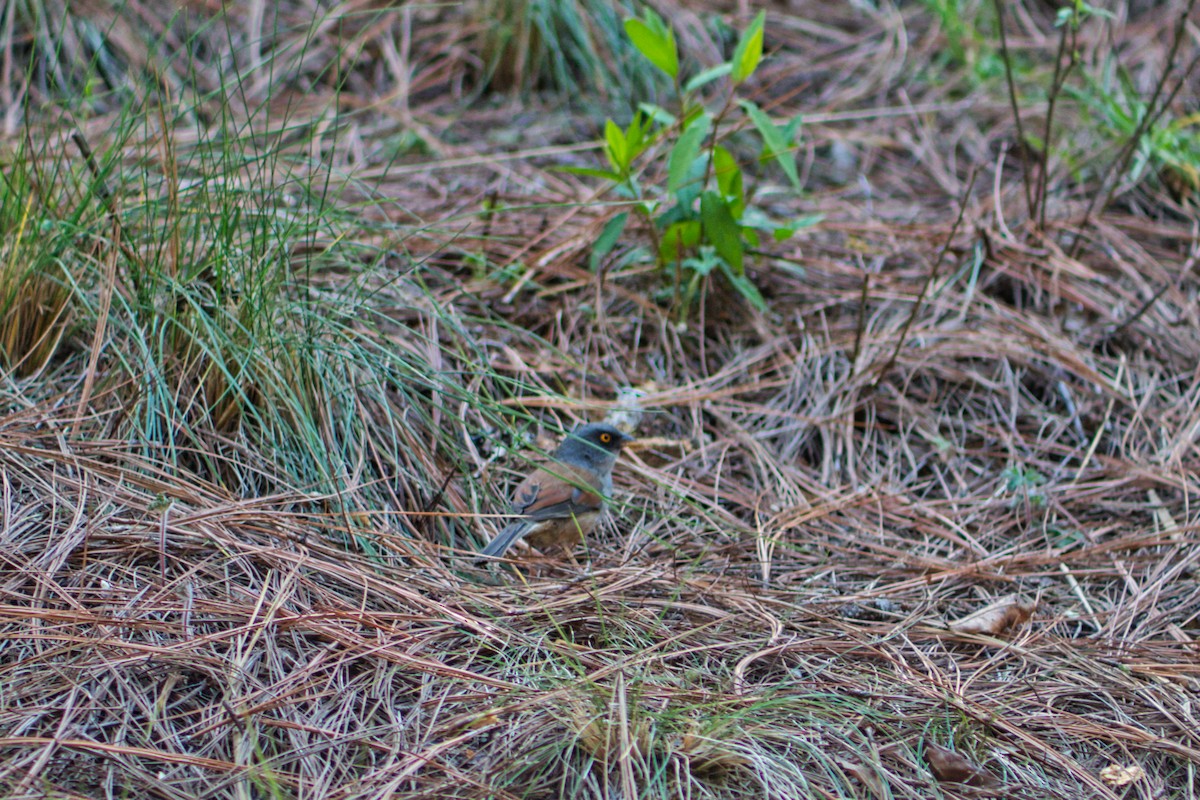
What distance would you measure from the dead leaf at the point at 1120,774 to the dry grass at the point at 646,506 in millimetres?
18

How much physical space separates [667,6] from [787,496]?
11.9 ft

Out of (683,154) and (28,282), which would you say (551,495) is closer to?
(683,154)

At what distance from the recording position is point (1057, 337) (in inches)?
173

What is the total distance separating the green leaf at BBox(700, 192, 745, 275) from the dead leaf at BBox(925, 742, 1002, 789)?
7.71ft

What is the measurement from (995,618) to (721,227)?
1868mm

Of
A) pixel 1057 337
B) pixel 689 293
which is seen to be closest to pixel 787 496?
pixel 689 293

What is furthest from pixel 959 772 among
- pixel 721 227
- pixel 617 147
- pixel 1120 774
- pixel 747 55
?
pixel 747 55

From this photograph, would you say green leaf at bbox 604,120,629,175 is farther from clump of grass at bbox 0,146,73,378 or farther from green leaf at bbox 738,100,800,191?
clump of grass at bbox 0,146,73,378

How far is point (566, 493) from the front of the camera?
10.9 ft

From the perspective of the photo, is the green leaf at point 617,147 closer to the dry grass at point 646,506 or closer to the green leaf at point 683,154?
the green leaf at point 683,154

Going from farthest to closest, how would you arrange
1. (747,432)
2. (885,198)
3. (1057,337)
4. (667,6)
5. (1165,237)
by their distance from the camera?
(667,6) < (885,198) < (1165,237) < (1057,337) < (747,432)

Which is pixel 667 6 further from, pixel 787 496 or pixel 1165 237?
pixel 787 496

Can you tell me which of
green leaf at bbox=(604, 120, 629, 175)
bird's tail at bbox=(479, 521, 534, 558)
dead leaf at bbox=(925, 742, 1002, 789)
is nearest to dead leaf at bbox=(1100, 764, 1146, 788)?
dead leaf at bbox=(925, 742, 1002, 789)

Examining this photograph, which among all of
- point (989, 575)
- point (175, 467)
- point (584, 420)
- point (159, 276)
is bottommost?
point (989, 575)
